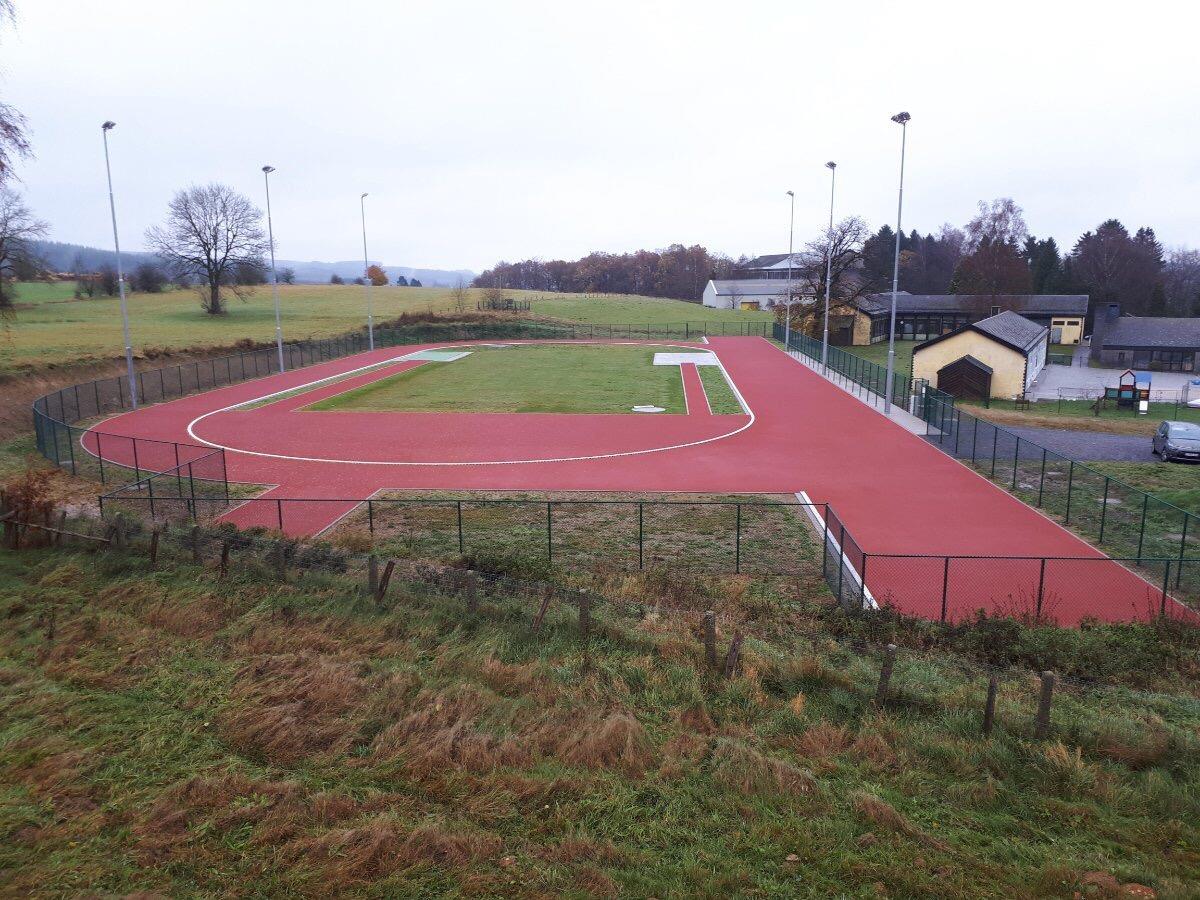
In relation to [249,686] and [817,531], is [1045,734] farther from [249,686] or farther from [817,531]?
[817,531]

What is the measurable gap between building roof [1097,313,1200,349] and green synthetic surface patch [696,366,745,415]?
34029 mm

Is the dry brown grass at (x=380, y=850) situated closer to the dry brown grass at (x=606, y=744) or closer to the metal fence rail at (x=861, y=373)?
the dry brown grass at (x=606, y=744)

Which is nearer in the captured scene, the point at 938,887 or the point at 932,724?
the point at 938,887

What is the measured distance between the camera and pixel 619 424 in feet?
129

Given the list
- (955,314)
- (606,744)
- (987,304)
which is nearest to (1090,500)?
(606,744)

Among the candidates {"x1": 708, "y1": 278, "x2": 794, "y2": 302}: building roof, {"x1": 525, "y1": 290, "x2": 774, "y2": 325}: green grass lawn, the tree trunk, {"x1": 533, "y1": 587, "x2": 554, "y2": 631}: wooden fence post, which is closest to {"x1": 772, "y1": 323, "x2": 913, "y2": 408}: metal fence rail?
{"x1": 533, "y1": 587, "x2": 554, "y2": 631}: wooden fence post

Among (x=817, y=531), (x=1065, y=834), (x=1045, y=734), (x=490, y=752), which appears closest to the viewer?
(x=1065, y=834)

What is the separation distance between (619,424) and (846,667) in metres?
26.7

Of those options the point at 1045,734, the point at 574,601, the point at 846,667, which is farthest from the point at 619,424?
the point at 1045,734

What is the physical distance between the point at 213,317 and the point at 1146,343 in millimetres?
93149

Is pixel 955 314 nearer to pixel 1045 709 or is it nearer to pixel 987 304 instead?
pixel 987 304

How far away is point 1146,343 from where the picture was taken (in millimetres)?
67500

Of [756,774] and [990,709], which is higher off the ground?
[990,709]

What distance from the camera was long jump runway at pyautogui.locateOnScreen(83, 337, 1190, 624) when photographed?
19.1 meters
